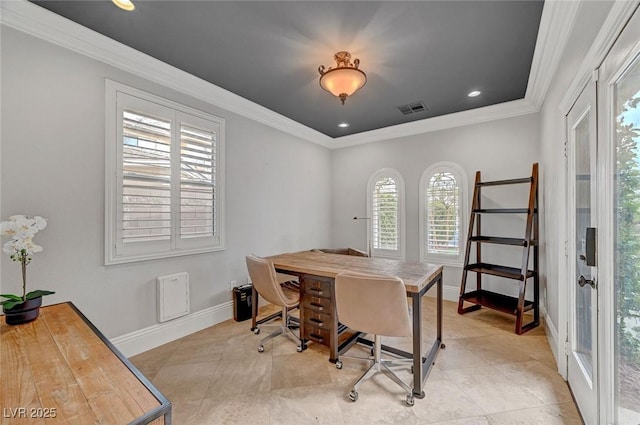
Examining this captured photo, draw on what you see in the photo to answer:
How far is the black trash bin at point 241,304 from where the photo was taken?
3.30 metres

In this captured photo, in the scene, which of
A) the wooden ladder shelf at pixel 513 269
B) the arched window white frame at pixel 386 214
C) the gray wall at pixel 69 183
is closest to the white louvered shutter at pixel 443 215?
the wooden ladder shelf at pixel 513 269

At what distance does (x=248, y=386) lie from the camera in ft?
6.85

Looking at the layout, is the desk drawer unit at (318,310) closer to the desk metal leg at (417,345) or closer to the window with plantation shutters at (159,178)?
the desk metal leg at (417,345)

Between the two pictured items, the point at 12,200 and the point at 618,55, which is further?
the point at 12,200

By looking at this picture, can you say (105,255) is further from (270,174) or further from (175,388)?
(270,174)

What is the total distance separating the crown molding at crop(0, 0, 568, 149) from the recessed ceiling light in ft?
1.80

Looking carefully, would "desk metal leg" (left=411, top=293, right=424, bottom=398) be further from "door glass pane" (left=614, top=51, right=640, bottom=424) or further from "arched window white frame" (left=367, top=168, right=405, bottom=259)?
"arched window white frame" (left=367, top=168, right=405, bottom=259)

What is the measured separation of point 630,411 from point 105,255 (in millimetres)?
3503

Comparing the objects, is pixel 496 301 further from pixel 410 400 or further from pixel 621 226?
pixel 621 226

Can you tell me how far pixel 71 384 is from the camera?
90 cm

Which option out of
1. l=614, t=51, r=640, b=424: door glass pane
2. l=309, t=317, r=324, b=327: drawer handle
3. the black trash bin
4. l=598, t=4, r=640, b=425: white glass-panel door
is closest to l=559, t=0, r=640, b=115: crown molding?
l=598, t=4, r=640, b=425: white glass-panel door

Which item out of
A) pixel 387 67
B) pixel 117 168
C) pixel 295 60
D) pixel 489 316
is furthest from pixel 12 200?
pixel 489 316

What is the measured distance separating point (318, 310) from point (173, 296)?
154 cm

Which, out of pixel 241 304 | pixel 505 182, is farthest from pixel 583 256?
pixel 241 304
